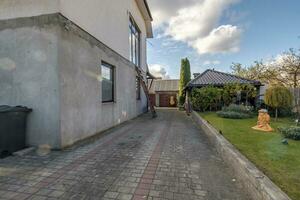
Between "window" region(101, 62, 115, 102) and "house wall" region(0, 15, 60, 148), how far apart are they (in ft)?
9.31

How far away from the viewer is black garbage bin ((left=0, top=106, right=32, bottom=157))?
13.7 feet

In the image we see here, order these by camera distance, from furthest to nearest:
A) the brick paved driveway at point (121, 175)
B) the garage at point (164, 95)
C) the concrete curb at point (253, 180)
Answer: the garage at point (164, 95) < the brick paved driveway at point (121, 175) < the concrete curb at point (253, 180)

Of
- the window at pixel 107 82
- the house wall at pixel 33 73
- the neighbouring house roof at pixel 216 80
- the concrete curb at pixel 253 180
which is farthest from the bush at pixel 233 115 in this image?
the house wall at pixel 33 73

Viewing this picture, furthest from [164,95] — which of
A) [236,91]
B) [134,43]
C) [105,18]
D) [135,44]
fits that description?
[105,18]

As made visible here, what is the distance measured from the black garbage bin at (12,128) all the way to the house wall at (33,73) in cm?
20

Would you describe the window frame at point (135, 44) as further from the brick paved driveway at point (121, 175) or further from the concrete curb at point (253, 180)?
the concrete curb at point (253, 180)

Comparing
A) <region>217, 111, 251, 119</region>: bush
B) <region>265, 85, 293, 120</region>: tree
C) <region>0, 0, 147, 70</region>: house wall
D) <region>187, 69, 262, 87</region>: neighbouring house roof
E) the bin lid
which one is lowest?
<region>217, 111, 251, 119</region>: bush

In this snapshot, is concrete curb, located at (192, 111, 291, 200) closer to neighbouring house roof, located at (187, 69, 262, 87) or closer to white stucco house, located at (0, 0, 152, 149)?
white stucco house, located at (0, 0, 152, 149)

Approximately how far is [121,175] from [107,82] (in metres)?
5.31

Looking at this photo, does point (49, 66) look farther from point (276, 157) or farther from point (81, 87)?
point (276, 157)

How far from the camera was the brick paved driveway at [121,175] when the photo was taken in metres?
2.72

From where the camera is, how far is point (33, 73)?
15.7 feet

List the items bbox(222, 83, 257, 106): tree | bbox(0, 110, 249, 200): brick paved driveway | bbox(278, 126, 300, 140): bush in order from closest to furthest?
bbox(0, 110, 249, 200): brick paved driveway → bbox(278, 126, 300, 140): bush → bbox(222, 83, 257, 106): tree

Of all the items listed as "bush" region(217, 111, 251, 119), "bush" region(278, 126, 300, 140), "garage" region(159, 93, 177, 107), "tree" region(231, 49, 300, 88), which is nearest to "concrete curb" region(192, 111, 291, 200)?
"bush" region(278, 126, 300, 140)
